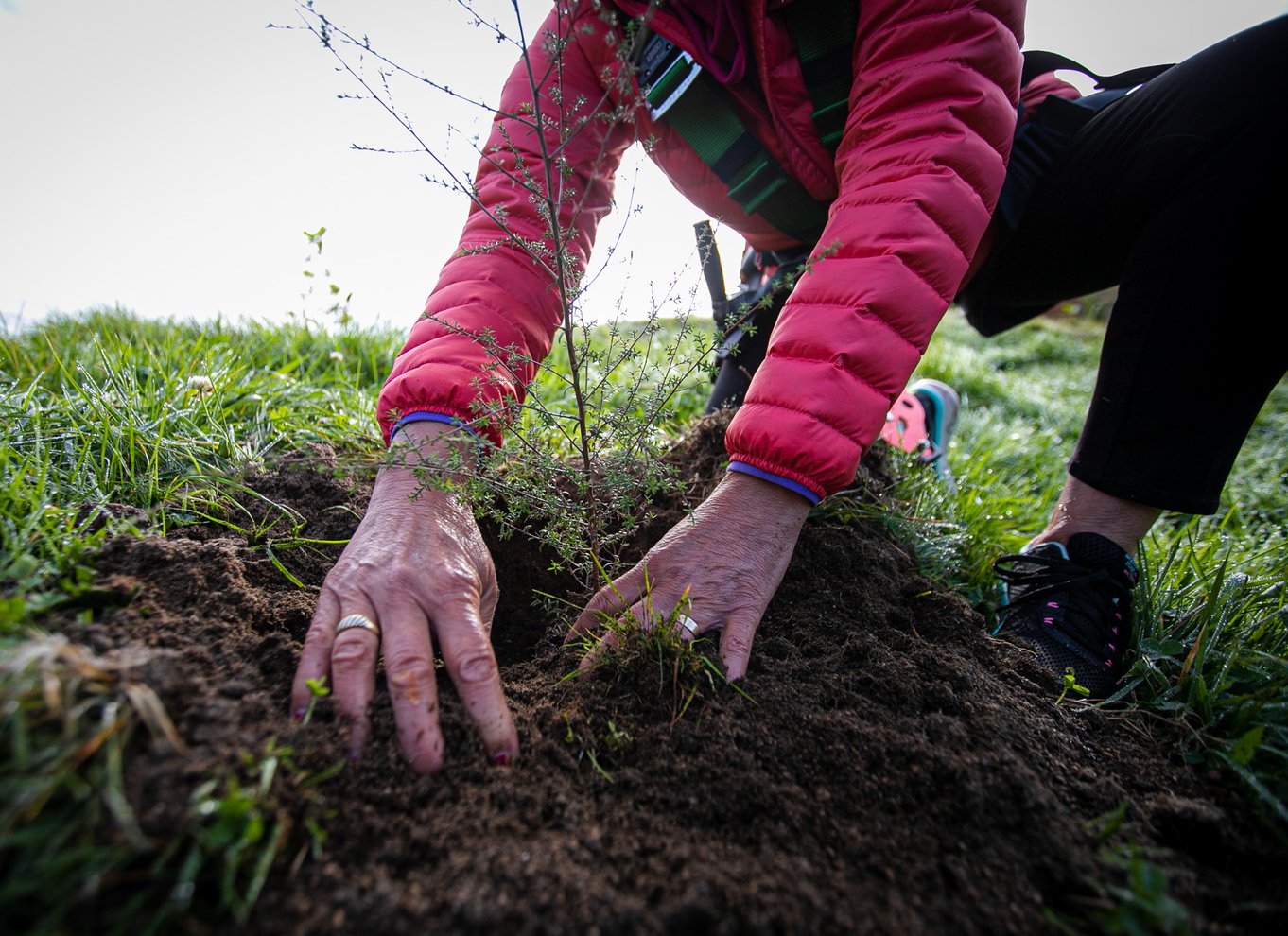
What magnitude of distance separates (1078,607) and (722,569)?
112 cm

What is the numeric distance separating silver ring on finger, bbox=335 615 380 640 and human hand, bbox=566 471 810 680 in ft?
1.48

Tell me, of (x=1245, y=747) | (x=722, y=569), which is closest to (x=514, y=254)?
(x=722, y=569)

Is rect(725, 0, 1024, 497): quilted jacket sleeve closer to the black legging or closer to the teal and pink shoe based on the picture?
the black legging

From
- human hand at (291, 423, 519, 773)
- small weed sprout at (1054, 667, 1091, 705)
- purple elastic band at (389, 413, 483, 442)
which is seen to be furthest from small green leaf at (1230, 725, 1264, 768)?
purple elastic band at (389, 413, 483, 442)

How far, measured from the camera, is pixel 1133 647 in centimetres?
169

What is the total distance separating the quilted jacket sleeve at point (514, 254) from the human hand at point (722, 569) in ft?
1.67

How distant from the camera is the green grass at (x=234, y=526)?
793mm

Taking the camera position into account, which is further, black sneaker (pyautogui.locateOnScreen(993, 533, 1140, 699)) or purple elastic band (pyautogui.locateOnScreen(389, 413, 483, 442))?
black sneaker (pyautogui.locateOnScreen(993, 533, 1140, 699))

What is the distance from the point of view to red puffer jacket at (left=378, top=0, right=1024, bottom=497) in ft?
4.71

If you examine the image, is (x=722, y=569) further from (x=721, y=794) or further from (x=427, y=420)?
(x=427, y=420)

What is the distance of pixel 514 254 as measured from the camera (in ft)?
6.03

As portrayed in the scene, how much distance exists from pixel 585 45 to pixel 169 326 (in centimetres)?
249

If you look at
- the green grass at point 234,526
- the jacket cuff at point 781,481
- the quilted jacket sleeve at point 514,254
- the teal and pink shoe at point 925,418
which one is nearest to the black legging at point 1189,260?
the green grass at point 234,526

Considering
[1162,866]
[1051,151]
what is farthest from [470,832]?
[1051,151]
